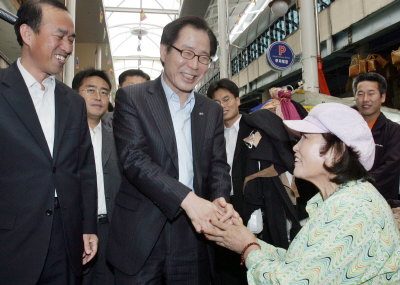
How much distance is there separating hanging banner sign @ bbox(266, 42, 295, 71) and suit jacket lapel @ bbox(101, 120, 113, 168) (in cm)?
436

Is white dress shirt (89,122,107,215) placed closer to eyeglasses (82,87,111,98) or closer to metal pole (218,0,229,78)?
eyeglasses (82,87,111,98)

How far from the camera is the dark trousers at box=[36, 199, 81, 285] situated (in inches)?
70.7

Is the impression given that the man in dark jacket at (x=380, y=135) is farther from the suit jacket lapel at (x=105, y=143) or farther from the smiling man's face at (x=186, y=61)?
the suit jacket lapel at (x=105, y=143)

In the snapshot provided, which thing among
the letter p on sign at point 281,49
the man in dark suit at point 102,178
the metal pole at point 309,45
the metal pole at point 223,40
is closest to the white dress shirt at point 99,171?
the man in dark suit at point 102,178

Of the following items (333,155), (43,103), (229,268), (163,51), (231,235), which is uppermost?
(163,51)

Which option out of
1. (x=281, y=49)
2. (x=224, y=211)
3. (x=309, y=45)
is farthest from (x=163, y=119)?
(x=281, y=49)

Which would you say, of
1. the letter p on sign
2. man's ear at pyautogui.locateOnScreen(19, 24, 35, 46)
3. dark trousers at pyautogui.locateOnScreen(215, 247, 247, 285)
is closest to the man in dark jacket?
dark trousers at pyautogui.locateOnScreen(215, 247, 247, 285)

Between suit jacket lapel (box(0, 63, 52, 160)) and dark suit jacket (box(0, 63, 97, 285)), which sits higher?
suit jacket lapel (box(0, 63, 52, 160))

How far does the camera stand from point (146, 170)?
1.81 meters

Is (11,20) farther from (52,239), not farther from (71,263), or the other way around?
(71,263)

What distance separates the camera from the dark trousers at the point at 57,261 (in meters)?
1.80

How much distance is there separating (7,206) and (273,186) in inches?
80.4

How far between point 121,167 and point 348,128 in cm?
123

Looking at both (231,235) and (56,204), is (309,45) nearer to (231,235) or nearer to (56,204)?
(231,235)
